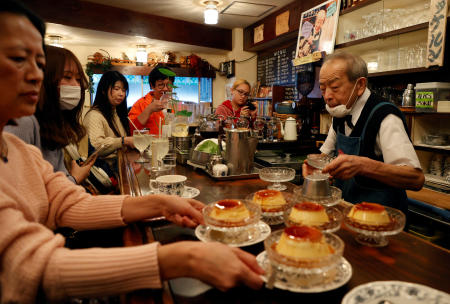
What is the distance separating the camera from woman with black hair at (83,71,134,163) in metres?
3.34

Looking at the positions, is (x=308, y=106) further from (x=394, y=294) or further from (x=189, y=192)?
(x=394, y=294)

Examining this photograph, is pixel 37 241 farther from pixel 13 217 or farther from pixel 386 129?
pixel 386 129

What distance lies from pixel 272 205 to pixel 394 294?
1.71 ft

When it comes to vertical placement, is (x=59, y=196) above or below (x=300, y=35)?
below

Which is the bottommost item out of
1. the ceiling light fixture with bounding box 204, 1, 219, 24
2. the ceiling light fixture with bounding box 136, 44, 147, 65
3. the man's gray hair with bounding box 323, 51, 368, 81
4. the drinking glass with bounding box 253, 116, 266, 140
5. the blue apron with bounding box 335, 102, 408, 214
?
the blue apron with bounding box 335, 102, 408, 214

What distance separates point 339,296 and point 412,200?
7.87ft

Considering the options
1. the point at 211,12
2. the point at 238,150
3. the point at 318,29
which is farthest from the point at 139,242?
the point at 211,12

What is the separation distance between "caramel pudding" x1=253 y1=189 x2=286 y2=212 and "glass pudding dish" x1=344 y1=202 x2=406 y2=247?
0.24 m

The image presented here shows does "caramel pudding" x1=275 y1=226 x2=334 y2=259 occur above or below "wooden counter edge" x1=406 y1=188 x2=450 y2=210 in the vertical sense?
above

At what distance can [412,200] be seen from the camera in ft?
8.87

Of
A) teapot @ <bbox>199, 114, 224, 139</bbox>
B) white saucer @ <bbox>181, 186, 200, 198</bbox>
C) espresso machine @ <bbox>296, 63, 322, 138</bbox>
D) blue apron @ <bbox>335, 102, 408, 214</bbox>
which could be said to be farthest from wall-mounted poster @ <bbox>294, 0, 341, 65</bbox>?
white saucer @ <bbox>181, 186, 200, 198</bbox>

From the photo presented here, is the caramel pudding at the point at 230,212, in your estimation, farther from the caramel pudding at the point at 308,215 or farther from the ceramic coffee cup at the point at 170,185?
the ceramic coffee cup at the point at 170,185

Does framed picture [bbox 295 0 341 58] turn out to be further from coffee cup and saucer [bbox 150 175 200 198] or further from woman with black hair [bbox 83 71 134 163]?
coffee cup and saucer [bbox 150 175 200 198]

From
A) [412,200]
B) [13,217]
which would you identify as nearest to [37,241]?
[13,217]
